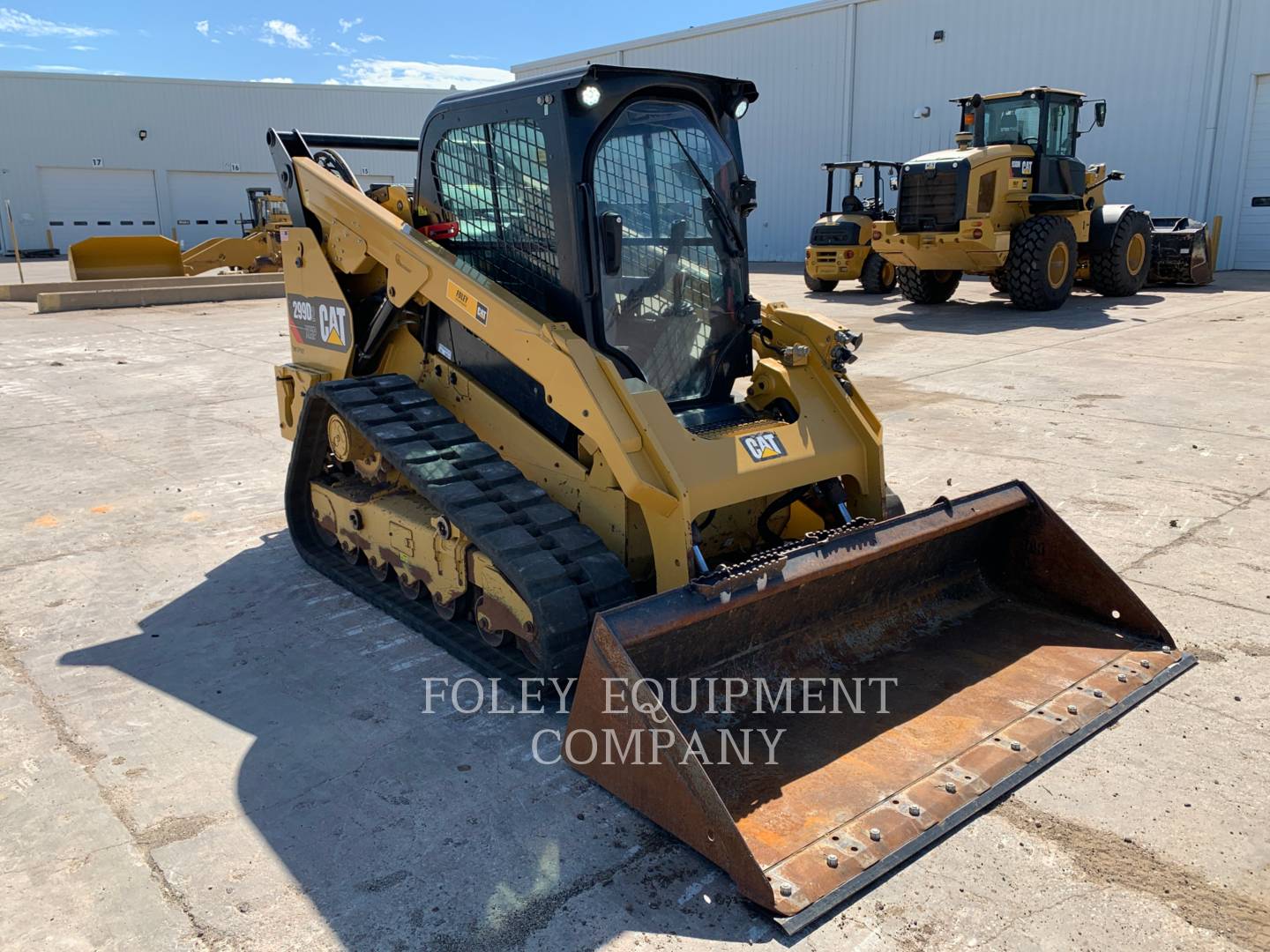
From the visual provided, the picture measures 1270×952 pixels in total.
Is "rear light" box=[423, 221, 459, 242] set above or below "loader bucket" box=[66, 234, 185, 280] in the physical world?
above

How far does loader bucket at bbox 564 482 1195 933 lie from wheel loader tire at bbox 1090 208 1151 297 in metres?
13.3

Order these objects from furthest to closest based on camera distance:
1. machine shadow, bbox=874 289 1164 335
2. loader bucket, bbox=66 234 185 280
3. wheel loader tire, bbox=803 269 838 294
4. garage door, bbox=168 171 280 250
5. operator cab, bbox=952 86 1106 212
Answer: garage door, bbox=168 171 280 250 < loader bucket, bbox=66 234 185 280 < wheel loader tire, bbox=803 269 838 294 < operator cab, bbox=952 86 1106 212 < machine shadow, bbox=874 289 1164 335

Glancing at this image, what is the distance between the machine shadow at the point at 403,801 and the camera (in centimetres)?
270

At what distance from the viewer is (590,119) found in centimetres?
406

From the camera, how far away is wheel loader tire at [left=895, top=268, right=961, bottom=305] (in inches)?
648

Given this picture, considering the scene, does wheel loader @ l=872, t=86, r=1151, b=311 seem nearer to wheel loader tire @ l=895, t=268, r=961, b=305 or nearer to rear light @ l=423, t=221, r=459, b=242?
wheel loader tire @ l=895, t=268, r=961, b=305

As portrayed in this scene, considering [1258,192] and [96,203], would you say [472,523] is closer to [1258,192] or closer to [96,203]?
[1258,192]

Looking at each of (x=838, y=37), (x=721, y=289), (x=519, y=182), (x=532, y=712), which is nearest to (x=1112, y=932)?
(x=532, y=712)

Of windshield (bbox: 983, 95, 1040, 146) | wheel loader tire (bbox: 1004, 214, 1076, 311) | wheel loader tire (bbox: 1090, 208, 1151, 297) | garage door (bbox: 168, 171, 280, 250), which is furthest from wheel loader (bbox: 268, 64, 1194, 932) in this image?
garage door (bbox: 168, 171, 280, 250)

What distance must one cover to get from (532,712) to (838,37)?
2662cm

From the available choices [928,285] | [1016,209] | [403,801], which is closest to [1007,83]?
[928,285]

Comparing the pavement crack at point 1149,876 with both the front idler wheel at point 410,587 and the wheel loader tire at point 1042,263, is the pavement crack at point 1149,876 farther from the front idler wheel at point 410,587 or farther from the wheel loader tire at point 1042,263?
the wheel loader tire at point 1042,263

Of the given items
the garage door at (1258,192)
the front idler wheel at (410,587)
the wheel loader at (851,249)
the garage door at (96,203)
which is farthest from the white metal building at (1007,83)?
the garage door at (96,203)

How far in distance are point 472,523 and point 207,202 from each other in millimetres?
Answer: 40573
